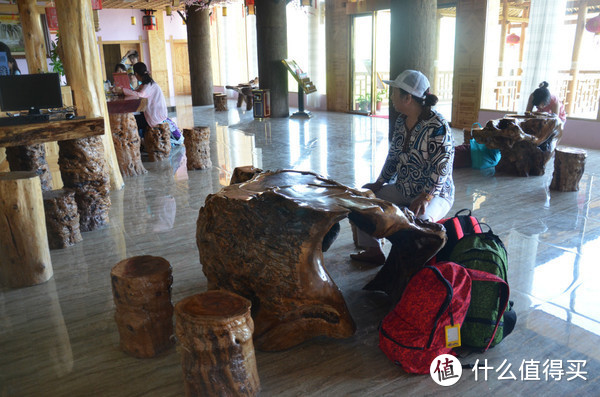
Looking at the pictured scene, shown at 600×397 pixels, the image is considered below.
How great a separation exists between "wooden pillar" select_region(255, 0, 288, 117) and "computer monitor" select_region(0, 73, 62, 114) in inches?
296

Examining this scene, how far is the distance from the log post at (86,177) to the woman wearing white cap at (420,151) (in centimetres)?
241

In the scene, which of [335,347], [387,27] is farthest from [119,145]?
[387,27]

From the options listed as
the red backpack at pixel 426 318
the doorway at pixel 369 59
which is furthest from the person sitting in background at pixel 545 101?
the doorway at pixel 369 59

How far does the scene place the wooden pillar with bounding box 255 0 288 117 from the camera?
34.7ft

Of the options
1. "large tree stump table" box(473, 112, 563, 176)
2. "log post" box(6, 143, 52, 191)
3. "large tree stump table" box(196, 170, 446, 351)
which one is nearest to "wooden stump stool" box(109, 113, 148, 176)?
"log post" box(6, 143, 52, 191)

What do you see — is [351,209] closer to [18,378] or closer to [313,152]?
[18,378]

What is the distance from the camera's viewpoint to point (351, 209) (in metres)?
2.09

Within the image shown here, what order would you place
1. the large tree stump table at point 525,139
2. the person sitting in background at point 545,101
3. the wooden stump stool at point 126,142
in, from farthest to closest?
1. the person sitting in background at point 545,101
2. the wooden stump stool at point 126,142
3. the large tree stump table at point 525,139

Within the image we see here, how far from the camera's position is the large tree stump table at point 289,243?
2.14 meters

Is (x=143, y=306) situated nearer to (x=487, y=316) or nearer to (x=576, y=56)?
(x=487, y=316)

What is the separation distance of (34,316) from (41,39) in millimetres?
6338

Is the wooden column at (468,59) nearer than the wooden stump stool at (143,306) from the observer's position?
No

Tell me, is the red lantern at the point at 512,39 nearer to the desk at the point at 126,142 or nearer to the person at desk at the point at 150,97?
the person at desk at the point at 150,97

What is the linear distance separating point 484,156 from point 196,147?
11.5ft
